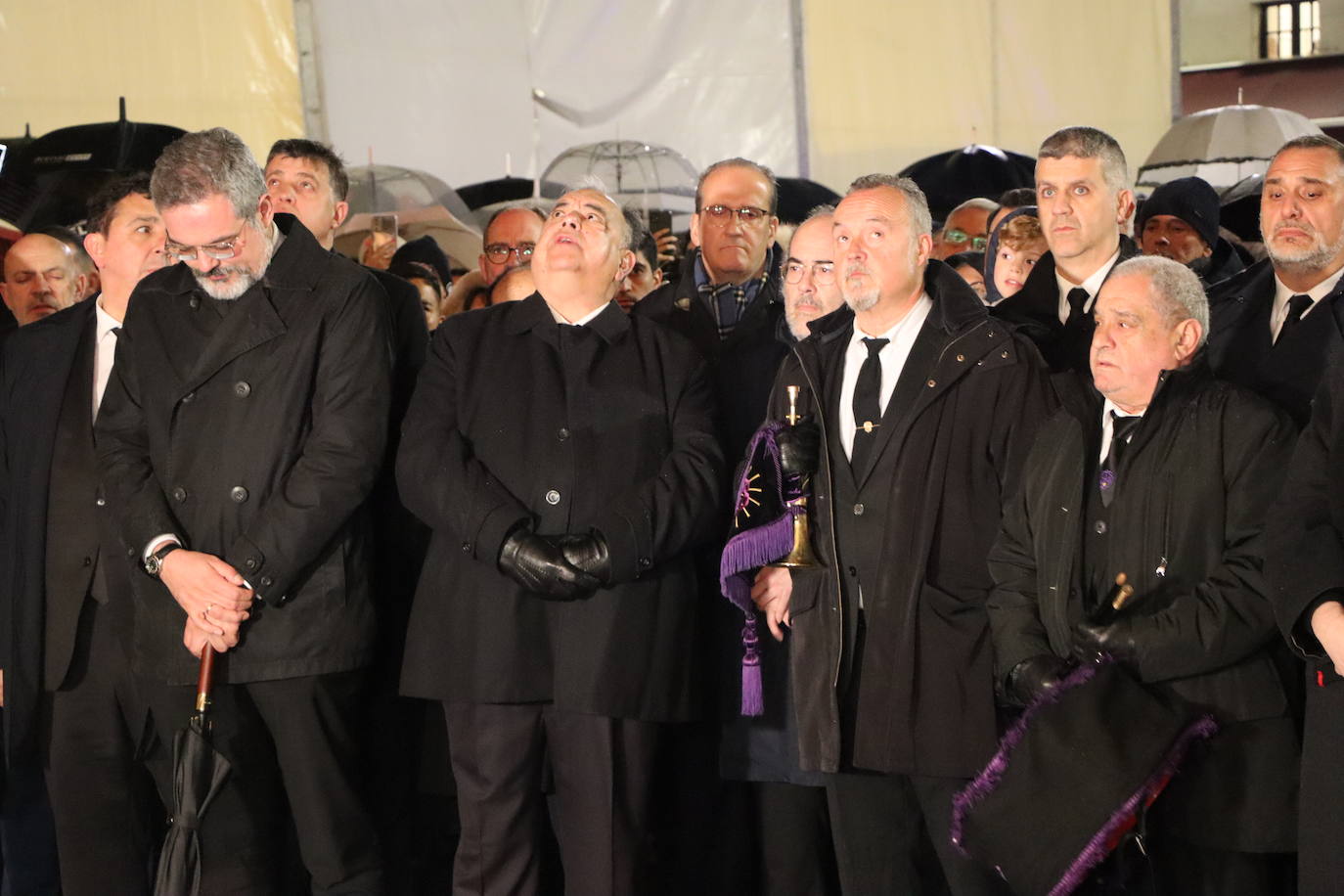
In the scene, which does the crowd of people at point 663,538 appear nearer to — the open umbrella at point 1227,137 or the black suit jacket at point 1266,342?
the black suit jacket at point 1266,342

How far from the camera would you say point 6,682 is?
4.13 m

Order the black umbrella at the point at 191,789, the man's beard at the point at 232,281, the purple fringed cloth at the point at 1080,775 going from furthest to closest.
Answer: the man's beard at the point at 232,281, the black umbrella at the point at 191,789, the purple fringed cloth at the point at 1080,775

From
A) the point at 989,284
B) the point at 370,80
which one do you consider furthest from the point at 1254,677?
the point at 370,80

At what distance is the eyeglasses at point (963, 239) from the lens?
6230mm

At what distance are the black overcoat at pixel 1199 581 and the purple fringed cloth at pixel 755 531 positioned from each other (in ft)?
2.02

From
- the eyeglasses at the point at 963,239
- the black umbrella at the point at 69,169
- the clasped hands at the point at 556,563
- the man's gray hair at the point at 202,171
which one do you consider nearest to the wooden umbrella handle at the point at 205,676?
the clasped hands at the point at 556,563

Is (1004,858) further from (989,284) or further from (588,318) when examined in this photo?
(989,284)

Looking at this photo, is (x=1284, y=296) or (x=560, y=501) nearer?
(x=560, y=501)

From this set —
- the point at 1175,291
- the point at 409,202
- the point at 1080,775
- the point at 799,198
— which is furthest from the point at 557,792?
the point at 799,198

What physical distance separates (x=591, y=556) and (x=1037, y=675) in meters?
1.05

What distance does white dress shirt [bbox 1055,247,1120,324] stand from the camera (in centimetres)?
400

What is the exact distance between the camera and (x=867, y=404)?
366 centimetres

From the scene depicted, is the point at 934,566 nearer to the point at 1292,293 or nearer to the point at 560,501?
the point at 560,501

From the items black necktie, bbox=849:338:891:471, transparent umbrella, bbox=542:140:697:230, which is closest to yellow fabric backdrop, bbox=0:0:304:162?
transparent umbrella, bbox=542:140:697:230
